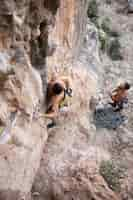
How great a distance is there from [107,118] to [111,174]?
7.32 ft

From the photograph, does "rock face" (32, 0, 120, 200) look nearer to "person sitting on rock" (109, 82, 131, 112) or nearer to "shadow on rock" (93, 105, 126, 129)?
"shadow on rock" (93, 105, 126, 129)

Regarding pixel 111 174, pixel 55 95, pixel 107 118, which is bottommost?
pixel 111 174

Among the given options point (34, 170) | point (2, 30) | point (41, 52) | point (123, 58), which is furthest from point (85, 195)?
point (123, 58)

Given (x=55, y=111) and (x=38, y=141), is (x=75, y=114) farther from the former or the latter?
(x=38, y=141)

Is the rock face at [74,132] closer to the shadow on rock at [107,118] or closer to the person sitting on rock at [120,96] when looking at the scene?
the shadow on rock at [107,118]

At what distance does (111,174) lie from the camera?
22.4 feet

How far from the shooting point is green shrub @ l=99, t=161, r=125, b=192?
6676 millimetres

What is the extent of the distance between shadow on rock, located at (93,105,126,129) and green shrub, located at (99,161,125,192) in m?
1.60

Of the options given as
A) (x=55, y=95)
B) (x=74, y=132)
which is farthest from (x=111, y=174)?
(x=55, y=95)

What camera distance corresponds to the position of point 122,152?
25.5ft

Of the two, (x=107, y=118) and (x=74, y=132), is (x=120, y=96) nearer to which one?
(x=107, y=118)

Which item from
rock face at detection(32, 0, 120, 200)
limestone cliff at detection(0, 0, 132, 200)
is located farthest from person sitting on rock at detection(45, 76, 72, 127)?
rock face at detection(32, 0, 120, 200)

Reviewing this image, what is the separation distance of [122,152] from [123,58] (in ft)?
15.5

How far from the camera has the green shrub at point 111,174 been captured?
6.68m
